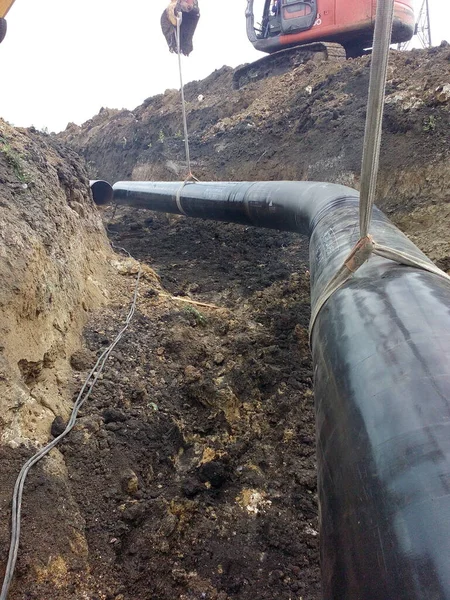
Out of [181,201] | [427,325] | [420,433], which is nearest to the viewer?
[420,433]

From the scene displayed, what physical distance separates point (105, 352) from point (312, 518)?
1788mm

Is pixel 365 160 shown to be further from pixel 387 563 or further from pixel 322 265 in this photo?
pixel 387 563

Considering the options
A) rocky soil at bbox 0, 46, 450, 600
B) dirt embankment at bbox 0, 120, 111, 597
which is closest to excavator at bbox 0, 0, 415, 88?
rocky soil at bbox 0, 46, 450, 600

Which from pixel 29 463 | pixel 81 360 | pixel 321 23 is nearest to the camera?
pixel 29 463

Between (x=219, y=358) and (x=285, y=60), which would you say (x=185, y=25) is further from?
(x=219, y=358)

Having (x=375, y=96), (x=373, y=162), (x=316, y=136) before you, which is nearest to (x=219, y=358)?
(x=373, y=162)

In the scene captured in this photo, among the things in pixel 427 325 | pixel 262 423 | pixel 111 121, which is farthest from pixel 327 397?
pixel 111 121

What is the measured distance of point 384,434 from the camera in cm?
118

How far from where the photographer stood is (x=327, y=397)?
5.13 ft

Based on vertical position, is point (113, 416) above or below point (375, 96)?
below

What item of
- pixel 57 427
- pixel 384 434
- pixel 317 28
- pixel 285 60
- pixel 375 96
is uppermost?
pixel 317 28

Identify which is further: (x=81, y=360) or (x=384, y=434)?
(x=81, y=360)

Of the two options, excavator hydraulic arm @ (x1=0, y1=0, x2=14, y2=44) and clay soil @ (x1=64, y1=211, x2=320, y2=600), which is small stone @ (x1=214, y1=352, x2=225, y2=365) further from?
excavator hydraulic arm @ (x1=0, y1=0, x2=14, y2=44)

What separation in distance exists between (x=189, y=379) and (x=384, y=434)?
7.00 ft
